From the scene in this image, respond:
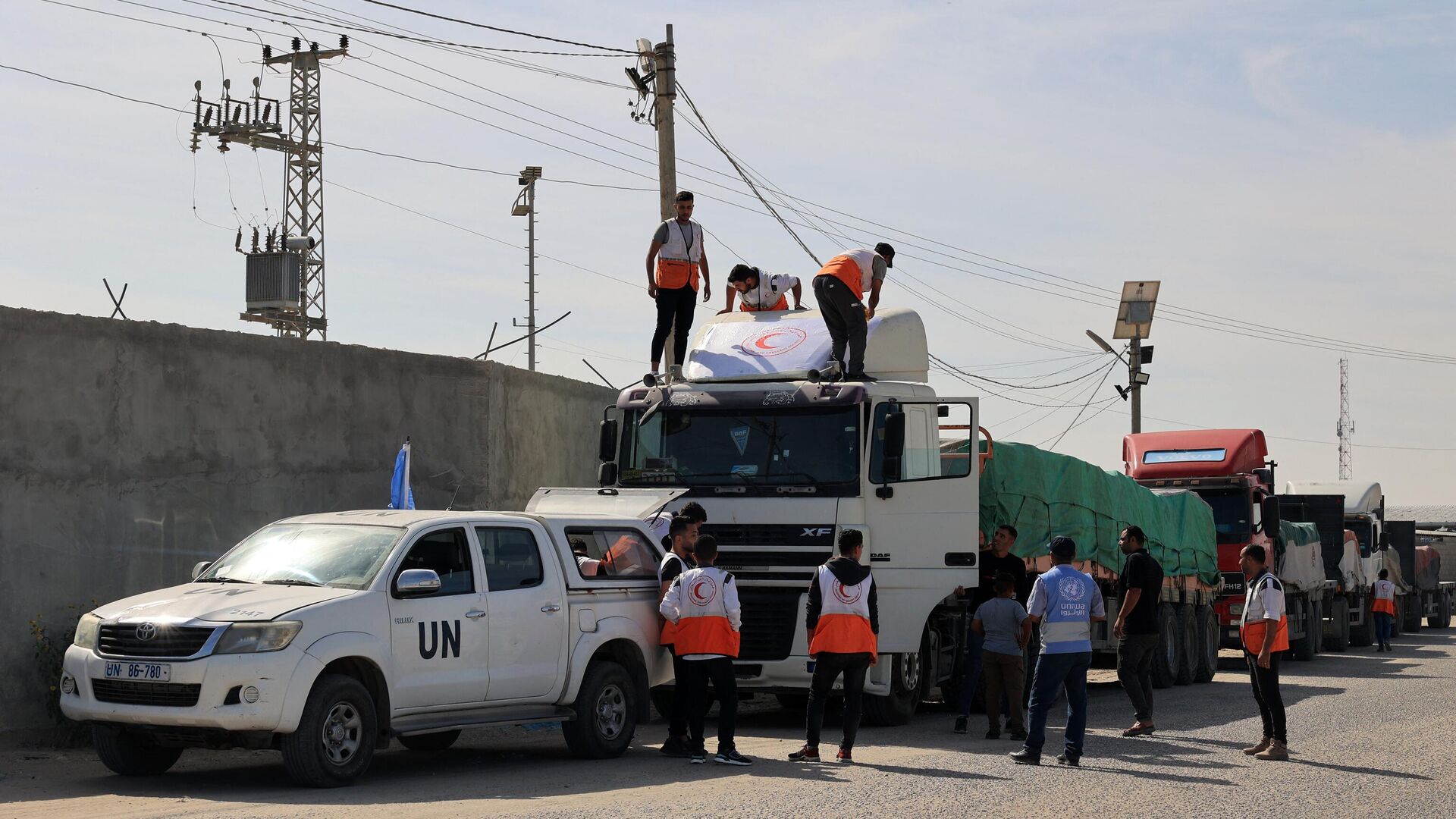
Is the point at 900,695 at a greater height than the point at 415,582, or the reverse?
the point at 415,582

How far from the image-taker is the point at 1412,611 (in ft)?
152

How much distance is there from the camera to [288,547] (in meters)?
11.0

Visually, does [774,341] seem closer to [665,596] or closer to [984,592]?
[984,592]

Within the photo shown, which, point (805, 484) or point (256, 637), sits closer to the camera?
point (256, 637)

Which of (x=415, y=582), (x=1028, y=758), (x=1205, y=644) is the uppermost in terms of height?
(x=415, y=582)

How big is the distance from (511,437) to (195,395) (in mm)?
5305

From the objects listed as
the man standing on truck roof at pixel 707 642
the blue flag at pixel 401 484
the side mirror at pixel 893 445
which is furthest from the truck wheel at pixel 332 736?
the side mirror at pixel 893 445

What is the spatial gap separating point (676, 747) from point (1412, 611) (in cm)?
3960

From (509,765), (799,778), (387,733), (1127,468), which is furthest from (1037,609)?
(1127,468)

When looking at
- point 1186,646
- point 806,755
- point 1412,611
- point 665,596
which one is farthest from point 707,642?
point 1412,611

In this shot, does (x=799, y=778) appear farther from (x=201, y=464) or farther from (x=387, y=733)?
(x=201, y=464)

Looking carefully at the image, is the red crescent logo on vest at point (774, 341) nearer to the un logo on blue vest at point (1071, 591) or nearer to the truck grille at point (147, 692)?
the un logo on blue vest at point (1071, 591)

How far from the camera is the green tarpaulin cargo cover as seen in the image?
16.6 meters

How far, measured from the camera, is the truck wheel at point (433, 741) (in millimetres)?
12531
